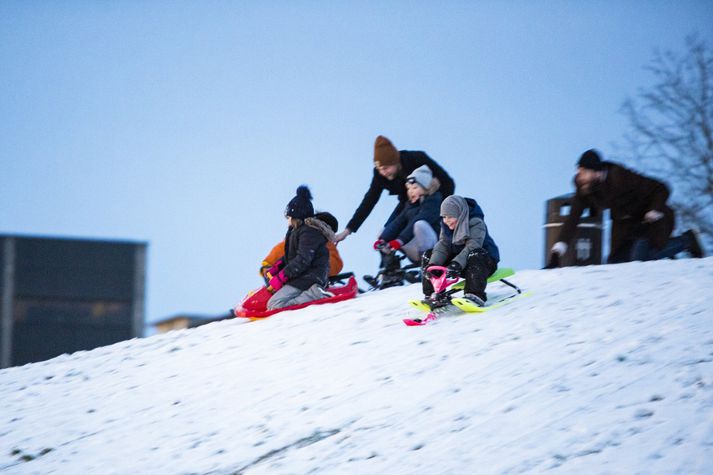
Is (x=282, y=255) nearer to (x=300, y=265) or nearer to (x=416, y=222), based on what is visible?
(x=300, y=265)

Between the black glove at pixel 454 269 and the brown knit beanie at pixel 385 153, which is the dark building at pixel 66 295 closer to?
the brown knit beanie at pixel 385 153

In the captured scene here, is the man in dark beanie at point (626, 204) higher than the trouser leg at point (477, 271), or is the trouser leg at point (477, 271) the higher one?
the man in dark beanie at point (626, 204)

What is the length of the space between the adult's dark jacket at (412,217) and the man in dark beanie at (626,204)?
1.44m

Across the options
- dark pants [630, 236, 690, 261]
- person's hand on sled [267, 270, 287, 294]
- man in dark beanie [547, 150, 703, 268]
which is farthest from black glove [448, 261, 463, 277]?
dark pants [630, 236, 690, 261]

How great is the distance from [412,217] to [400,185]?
540 mm

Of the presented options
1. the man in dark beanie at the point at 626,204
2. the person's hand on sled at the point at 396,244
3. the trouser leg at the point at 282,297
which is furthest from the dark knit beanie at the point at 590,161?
the trouser leg at the point at 282,297

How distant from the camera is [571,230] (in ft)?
30.3

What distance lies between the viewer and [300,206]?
9531mm

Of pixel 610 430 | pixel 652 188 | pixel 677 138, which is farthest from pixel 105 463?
pixel 677 138

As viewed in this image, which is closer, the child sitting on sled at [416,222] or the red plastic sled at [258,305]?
the red plastic sled at [258,305]

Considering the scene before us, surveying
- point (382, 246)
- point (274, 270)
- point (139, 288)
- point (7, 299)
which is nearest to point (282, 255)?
point (274, 270)

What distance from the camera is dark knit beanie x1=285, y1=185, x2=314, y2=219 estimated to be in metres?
9.52

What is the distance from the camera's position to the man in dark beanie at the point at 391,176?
10266 millimetres

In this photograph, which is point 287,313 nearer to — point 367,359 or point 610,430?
point 367,359
